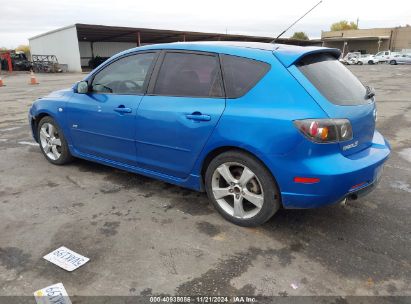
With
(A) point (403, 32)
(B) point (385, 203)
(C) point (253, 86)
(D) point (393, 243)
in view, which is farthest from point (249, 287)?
(A) point (403, 32)

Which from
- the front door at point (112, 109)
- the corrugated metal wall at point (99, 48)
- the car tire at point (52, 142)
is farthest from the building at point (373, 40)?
the front door at point (112, 109)

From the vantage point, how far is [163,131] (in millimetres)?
3691

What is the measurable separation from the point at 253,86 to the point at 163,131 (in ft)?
3.36

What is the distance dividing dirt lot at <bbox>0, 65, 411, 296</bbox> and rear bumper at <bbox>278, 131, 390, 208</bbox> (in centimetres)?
42

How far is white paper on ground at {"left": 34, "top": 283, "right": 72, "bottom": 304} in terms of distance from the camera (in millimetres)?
2470

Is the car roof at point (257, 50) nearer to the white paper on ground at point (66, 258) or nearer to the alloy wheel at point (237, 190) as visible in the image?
the alloy wheel at point (237, 190)

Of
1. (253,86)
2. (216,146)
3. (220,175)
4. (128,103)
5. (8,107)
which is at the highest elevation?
(253,86)

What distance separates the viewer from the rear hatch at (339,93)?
3049 millimetres

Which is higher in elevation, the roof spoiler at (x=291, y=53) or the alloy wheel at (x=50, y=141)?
the roof spoiler at (x=291, y=53)

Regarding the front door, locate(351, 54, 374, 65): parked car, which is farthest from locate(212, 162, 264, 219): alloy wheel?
locate(351, 54, 374, 65): parked car

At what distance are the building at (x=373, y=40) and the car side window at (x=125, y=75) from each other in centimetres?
7119

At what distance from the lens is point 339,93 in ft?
10.6

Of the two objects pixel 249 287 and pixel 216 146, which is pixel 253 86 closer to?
pixel 216 146

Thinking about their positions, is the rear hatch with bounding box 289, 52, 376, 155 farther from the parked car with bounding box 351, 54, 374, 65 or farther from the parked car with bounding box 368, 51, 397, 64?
the parked car with bounding box 351, 54, 374, 65
